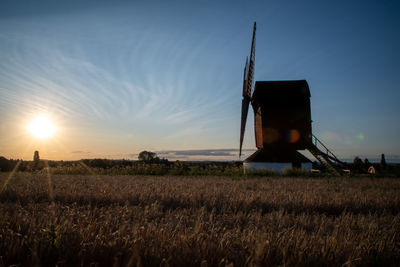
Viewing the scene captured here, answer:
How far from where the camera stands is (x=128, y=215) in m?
3.05

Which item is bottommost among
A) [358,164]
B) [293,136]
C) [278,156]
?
[358,164]

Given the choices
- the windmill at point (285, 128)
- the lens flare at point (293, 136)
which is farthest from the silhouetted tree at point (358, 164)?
the lens flare at point (293, 136)

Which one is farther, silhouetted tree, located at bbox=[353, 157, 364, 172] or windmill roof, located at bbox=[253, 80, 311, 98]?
silhouetted tree, located at bbox=[353, 157, 364, 172]

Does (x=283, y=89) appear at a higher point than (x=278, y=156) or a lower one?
higher

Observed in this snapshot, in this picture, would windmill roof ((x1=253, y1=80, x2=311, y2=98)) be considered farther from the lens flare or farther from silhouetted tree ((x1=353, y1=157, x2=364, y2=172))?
silhouetted tree ((x1=353, y1=157, x2=364, y2=172))

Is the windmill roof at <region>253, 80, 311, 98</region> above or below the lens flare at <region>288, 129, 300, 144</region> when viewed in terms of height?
above

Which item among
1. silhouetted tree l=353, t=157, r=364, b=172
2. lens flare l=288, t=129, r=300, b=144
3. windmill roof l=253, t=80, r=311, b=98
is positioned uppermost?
windmill roof l=253, t=80, r=311, b=98

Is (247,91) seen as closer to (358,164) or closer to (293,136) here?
(293,136)

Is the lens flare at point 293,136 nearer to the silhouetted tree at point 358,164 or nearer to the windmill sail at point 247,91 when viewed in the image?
the windmill sail at point 247,91

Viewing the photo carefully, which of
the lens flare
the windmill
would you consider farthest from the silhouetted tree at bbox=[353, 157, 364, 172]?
the lens flare

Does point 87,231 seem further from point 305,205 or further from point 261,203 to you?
point 305,205

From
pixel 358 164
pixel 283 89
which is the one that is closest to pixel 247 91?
pixel 283 89

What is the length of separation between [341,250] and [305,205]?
2745 mm

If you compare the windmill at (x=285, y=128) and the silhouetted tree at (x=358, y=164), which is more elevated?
the windmill at (x=285, y=128)
